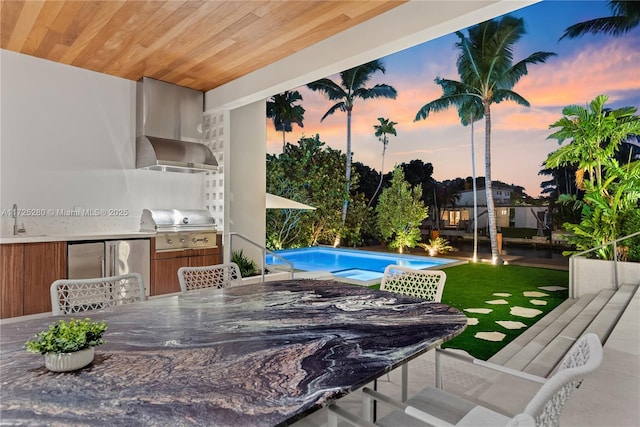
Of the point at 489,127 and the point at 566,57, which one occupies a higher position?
the point at 566,57

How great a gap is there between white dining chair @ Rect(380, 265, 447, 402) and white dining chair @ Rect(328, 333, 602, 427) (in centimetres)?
85

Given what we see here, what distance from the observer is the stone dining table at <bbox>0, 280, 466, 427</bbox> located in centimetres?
86

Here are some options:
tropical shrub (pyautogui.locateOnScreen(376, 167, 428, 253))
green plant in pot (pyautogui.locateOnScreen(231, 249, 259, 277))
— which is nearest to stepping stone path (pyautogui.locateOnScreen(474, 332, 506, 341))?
green plant in pot (pyautogui.locateOnScreen(231, 249, 259, 277))

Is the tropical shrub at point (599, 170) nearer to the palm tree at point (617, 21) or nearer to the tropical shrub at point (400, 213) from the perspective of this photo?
the palm tree at point (617, 21)

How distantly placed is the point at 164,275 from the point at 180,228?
0.59 metres

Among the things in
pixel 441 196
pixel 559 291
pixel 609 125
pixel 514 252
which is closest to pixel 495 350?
pixel 559 291

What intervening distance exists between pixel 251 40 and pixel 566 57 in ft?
27.2

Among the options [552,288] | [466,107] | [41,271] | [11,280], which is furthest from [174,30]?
[466,107]

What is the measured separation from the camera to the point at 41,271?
3.68 meters

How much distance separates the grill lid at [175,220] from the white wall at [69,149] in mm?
323

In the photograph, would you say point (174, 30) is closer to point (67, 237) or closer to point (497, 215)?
point (67, 237)

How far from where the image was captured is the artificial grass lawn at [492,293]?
11.2 feet

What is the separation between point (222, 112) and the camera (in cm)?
525

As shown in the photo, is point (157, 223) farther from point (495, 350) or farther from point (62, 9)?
point (495, 350)
